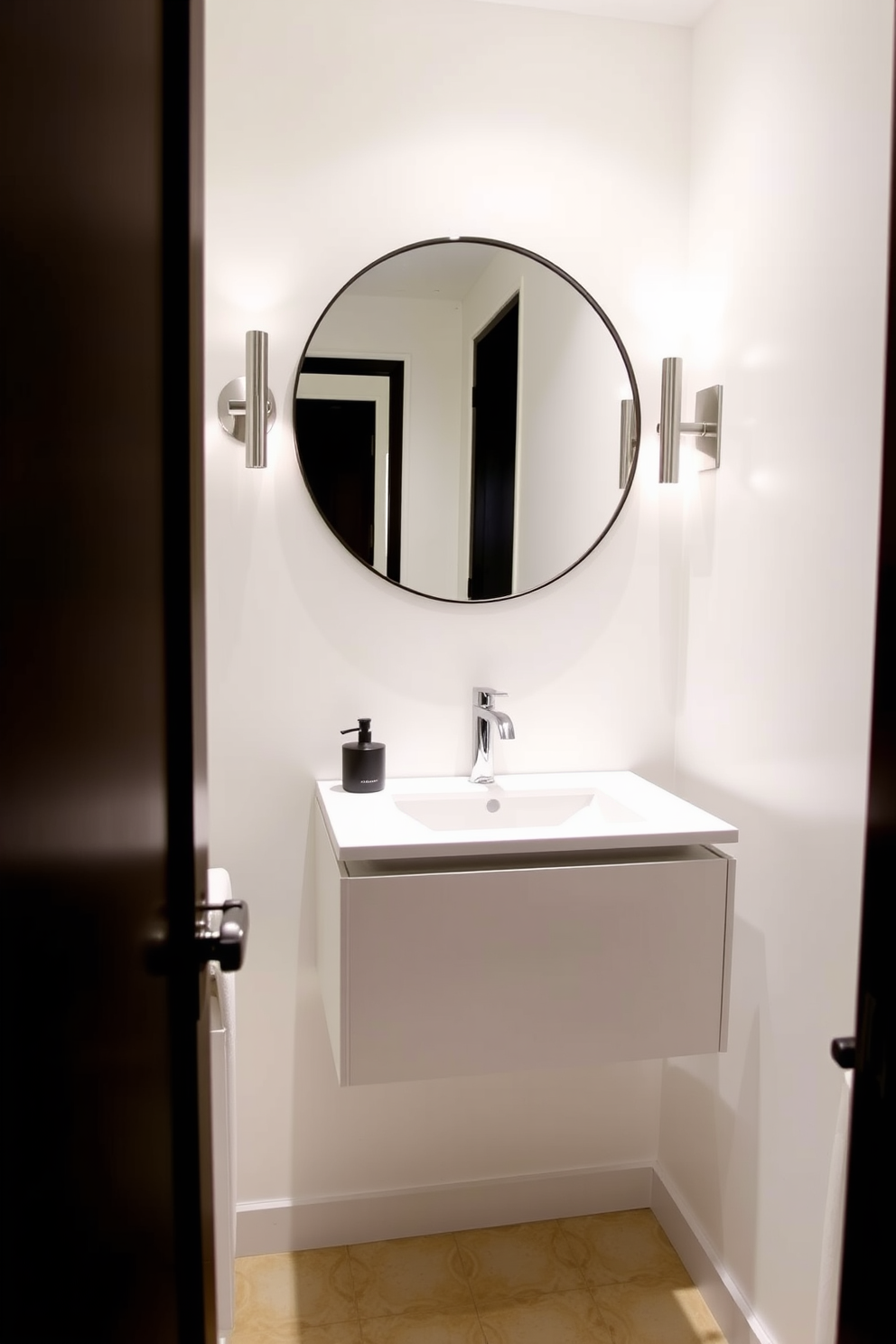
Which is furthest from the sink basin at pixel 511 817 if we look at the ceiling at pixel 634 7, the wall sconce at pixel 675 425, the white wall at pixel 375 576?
the ceiling at pixel 634 7

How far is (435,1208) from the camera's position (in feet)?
6.63

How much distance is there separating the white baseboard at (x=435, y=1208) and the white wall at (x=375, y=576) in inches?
1.2

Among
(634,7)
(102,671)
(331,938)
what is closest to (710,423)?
(634,7)

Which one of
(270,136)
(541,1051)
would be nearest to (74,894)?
(541,1051)

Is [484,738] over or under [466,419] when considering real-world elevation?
under

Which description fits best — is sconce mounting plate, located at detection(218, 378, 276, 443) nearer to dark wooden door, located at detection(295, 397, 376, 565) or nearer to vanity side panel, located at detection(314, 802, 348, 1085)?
dark wooden door, located at detection(295, 397, 376, 565)

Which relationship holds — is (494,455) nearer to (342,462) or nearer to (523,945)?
(342,462)

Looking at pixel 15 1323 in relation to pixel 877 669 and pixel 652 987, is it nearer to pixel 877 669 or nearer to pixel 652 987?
pixel 877 669

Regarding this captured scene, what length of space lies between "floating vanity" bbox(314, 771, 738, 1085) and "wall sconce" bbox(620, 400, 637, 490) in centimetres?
71

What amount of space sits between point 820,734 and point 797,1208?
719 mm

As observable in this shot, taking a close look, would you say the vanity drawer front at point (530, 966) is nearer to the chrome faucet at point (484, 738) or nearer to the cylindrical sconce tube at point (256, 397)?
the chrome faucet at point (484, 738)

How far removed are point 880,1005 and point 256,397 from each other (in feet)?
4.38

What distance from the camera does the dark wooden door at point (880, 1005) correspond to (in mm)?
740

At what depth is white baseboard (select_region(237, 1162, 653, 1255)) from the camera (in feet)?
6.42
